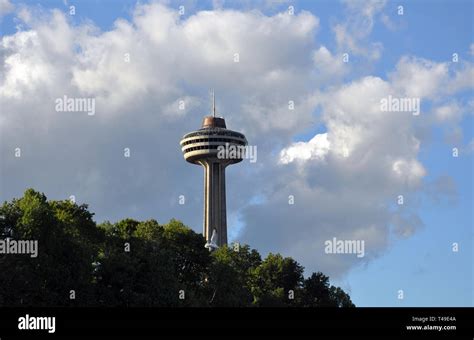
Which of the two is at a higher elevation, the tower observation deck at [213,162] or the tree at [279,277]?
the tower observation deck at [213,162]

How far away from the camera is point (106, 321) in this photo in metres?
40.8

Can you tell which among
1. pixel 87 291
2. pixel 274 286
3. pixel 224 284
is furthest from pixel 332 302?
pixel 87 291

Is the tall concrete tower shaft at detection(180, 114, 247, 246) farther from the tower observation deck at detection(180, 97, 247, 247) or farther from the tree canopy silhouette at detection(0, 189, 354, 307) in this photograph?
the tree canopy silhouette at detection(0, 189, 354, 307)

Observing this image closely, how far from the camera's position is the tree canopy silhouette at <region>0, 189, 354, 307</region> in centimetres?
7050

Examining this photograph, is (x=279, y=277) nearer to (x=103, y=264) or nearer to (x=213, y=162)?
(x=103, y=264)

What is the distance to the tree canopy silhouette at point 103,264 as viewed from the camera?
70.5m
